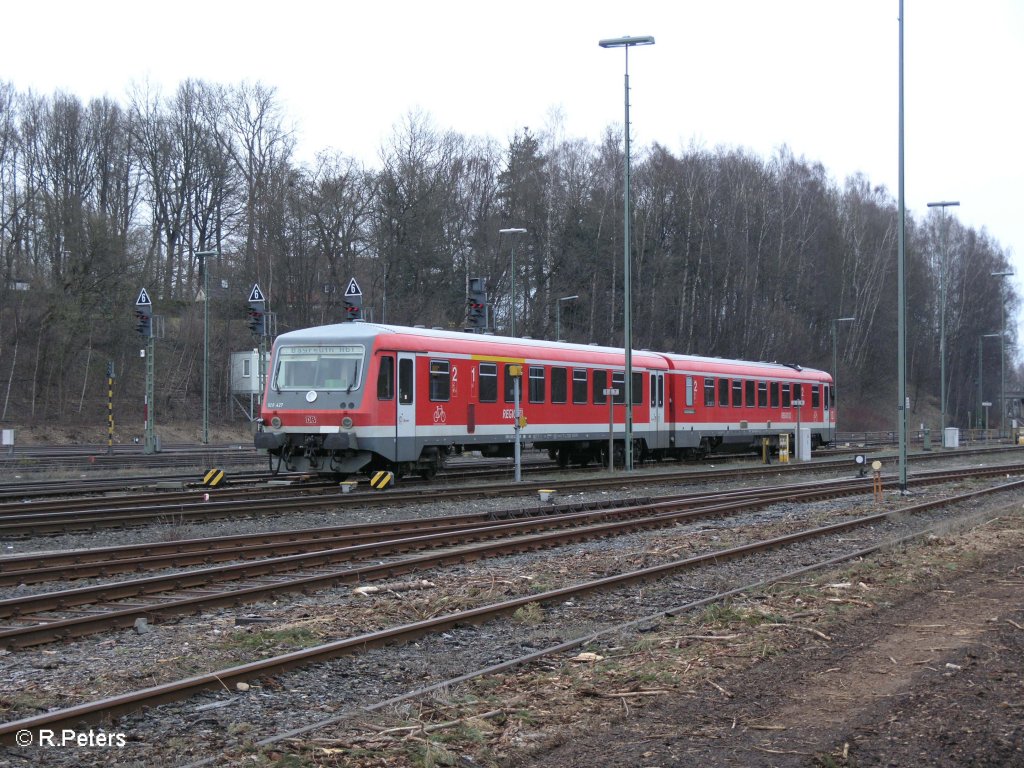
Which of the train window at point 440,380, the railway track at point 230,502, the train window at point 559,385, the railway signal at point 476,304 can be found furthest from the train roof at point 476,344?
the railway track at point 230,502

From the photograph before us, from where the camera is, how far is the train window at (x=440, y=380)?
75.2 feet

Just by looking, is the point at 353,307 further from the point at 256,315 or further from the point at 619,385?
the point at 256,315

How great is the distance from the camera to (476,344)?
24.5m

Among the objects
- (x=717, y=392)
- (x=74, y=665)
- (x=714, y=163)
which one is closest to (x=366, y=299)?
(x=717, y=392)

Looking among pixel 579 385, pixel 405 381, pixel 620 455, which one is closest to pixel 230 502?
pixel 405 381

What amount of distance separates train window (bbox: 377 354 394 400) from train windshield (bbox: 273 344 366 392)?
1.34 ft

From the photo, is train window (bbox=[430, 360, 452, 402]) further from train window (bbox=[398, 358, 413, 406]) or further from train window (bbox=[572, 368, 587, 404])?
train window (bbox=[572, 368, 587, 404])

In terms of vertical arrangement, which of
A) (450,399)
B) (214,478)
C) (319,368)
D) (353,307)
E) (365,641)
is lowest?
(365,641)

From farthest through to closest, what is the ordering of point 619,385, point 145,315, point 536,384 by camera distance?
point 145,315 → point 619,385 → point 536,384

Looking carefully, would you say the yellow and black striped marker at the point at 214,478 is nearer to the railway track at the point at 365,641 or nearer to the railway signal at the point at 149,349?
the railway track at the point at 365,641

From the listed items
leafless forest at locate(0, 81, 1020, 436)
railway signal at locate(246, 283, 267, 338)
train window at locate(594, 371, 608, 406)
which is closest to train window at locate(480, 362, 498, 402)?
train window at locate(594, 371, 608, 406)

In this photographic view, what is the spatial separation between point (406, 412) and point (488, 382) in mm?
3009

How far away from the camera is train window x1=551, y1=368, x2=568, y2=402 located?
2692 cm

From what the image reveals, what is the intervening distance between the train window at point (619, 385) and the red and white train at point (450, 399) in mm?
41
